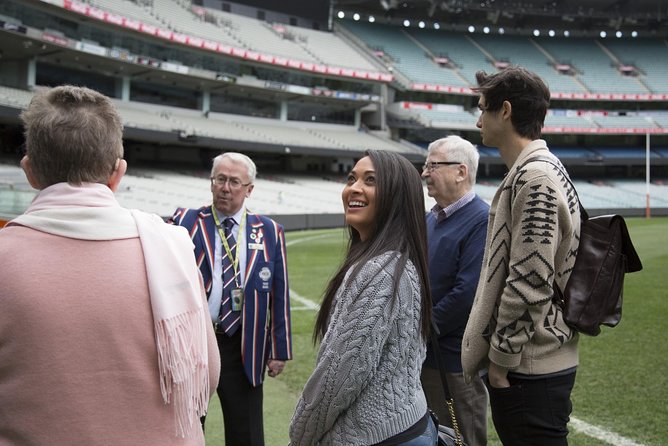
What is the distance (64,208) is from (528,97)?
2.02m

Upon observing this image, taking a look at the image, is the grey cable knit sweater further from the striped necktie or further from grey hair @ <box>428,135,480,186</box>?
grey hair @ <box>428,135,480,186</box>

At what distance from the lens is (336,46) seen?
55906 mm

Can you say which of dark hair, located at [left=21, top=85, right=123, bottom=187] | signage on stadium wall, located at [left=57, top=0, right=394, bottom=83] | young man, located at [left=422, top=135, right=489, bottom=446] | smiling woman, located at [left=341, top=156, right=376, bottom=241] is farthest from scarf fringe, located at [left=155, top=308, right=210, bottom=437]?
signage on stadium wall, located at [left=57, top=0, right=394, bottom=83]

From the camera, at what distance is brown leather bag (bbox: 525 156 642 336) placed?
7.97 ft

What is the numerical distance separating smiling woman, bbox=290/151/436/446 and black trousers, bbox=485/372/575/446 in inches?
19.1

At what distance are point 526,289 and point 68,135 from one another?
180 centimetres

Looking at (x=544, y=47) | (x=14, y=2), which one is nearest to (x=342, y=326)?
(x=14, y=2)

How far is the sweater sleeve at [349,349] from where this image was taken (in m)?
1.98

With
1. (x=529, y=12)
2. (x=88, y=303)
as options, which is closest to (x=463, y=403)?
(x=88, y=303)

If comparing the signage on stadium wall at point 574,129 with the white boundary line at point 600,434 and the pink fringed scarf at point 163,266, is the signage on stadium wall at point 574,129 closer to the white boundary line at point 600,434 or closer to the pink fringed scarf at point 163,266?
the white boundary line at point 600,434

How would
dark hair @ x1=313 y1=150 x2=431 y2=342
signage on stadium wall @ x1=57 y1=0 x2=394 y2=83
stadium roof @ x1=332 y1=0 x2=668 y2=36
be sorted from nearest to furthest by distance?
dark hair @ x1=313 y1=150 x2=431 y2=342, signage on stadium wall @ x1=57 y1=0 x2=394 y2=83, stadium roof @ x1=332 y1=0 x2=668 y2=36

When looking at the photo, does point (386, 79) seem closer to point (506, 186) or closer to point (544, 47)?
point (544, 47)

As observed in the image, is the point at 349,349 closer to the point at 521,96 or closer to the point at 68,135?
the point at 68,135

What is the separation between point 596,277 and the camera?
2.45 m
